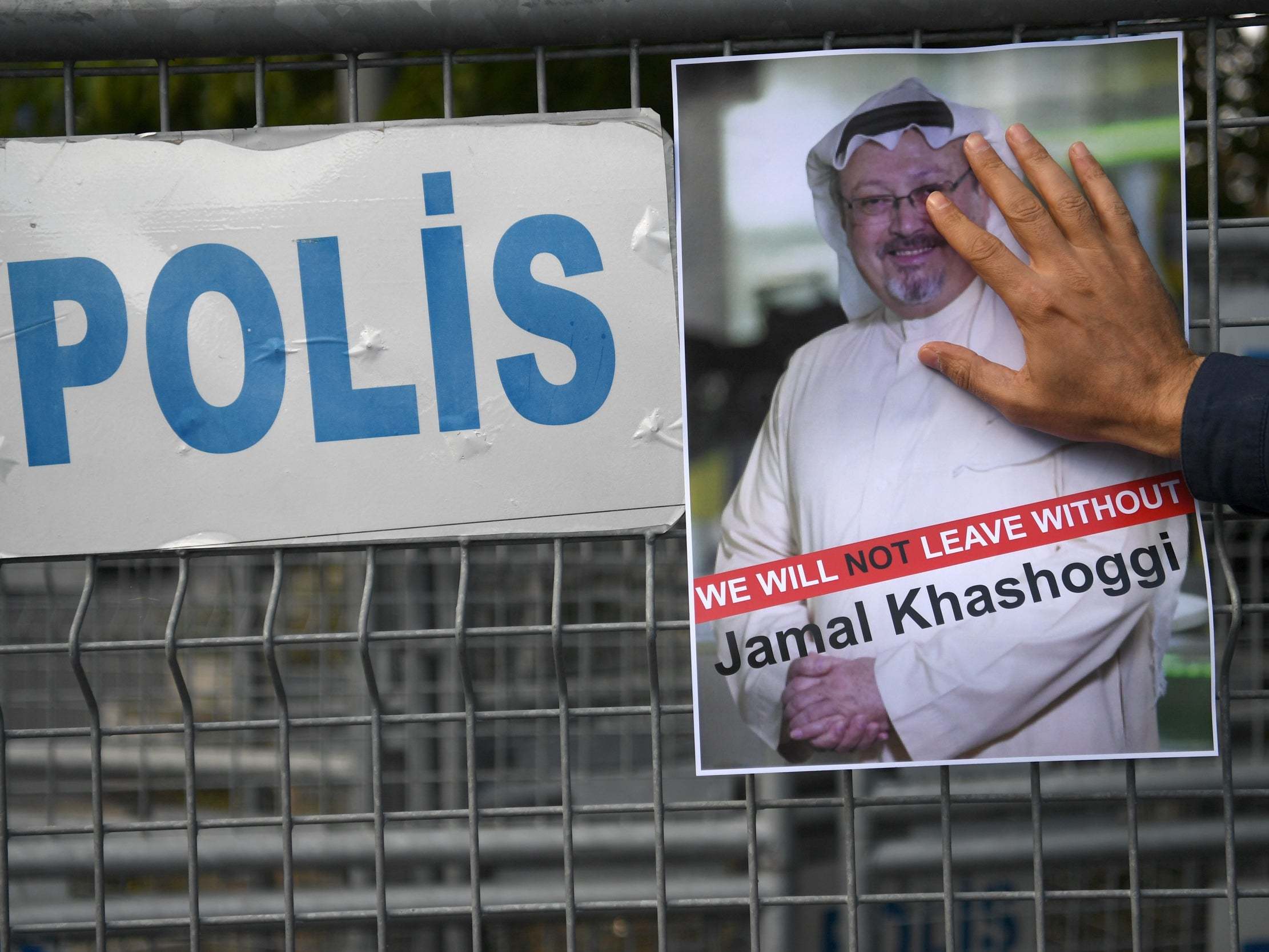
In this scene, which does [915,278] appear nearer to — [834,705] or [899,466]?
[899,466]

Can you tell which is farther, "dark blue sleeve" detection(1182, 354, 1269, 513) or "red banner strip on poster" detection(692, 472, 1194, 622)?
"red banner strip on poster" detection(692, 472, 1194, 622)

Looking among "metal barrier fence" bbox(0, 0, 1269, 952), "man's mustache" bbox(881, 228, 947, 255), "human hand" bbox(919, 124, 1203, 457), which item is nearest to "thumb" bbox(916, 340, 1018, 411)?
"human hand" bbox(919, 124, 1203, 457)

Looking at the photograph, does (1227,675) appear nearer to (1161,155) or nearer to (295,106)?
(1161,155)

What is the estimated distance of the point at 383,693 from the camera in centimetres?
324

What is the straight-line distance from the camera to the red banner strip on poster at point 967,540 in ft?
4.18

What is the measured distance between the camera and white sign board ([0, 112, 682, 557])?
1299 millimetres

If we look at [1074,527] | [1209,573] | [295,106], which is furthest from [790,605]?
[295,106]

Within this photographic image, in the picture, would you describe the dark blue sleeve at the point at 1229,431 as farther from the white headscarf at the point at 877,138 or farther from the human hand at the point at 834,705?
the human hand at the point at 834,705

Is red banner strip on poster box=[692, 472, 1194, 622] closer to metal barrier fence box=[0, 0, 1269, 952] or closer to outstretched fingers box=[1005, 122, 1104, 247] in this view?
metal barrier fence box=[0, 0, 1269, 952]

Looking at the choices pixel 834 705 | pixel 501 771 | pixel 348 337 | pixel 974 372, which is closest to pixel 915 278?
pixel 974 372

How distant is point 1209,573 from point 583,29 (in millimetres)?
1000

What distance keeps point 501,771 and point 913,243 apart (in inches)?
90.3

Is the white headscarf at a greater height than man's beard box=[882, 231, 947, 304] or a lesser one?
greater

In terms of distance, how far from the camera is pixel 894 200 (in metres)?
1.27
